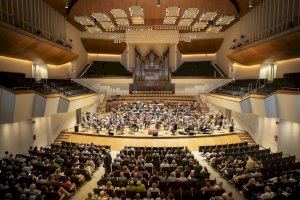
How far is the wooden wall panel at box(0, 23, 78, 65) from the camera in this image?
40.4 feet

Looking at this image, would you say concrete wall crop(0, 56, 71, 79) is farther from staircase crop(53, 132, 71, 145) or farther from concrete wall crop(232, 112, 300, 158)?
concrete wall crop(232, 112, 300, 158)

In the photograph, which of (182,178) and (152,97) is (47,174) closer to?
(182,178)

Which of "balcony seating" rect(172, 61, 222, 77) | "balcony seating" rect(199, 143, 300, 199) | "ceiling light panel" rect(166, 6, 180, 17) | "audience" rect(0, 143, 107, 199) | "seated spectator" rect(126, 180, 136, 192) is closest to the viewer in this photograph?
"audience" rect(0, 143, 107, 199)

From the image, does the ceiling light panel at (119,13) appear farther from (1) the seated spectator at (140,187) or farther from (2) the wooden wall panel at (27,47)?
(1) the seated spectator at (140,187)

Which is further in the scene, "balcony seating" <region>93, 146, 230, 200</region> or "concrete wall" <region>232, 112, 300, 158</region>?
"concrete wall" <region>232, 112, 300, 158</region>

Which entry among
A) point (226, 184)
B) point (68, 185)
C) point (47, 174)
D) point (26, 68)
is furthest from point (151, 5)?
point (68, 185)

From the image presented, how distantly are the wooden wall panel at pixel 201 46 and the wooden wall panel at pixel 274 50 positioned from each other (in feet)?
20.9

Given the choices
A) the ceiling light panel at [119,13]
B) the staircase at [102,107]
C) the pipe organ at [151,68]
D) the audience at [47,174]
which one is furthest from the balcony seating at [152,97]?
the audience at [47,174]

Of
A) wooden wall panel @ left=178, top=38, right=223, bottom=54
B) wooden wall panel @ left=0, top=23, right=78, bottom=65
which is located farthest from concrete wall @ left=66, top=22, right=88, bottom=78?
wooden wall panel @ left=178, top=38, right=223, bottom=54

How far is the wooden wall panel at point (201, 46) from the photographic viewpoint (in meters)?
27.0

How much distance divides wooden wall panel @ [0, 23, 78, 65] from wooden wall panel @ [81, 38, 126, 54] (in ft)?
21.0

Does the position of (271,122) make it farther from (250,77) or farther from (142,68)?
(142,68)

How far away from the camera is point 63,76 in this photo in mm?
24109

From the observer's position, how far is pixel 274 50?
15.8 meters
